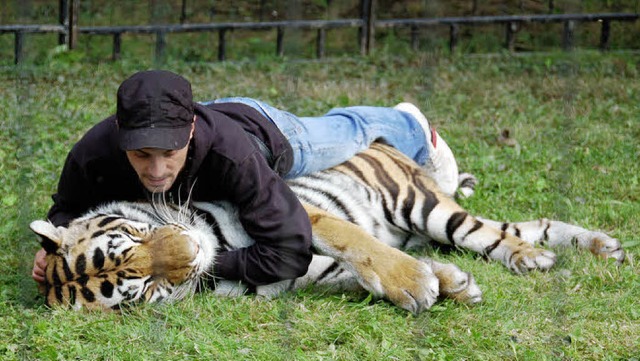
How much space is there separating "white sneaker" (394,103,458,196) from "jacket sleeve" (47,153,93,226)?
1524mm

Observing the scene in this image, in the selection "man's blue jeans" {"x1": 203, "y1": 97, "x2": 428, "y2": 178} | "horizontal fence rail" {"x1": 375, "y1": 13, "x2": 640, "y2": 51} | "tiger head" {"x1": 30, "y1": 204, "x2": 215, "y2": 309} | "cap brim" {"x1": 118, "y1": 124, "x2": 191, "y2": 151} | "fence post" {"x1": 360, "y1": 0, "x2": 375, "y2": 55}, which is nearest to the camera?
"cap brim" {"x1": 118, "y1": 124, "x2": 191, "y2": 151}

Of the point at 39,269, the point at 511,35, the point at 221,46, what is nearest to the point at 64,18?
the point at 221,46

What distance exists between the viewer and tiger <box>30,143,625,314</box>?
289 centimetres

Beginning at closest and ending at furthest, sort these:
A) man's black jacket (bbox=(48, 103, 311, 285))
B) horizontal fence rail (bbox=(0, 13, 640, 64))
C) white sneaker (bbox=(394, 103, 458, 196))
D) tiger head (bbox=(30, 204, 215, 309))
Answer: tiger head (bbox=(30, 204, 215, 309))
man's black jacket (bbox=(48, 103, 311, 285))
white sneaker (bbox=(394, 103, 458, 196))
horizontal fence rail (bbox=(0, 13, 640, 64))

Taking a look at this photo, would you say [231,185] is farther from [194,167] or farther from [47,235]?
[47,235]

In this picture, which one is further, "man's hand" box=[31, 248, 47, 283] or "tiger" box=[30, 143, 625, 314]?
"man's hand" box=[31, 248, 47, 283]

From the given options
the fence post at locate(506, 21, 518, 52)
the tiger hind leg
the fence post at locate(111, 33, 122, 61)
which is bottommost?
the tiger hind leg

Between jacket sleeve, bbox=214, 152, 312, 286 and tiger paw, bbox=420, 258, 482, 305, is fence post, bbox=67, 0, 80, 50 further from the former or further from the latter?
tiger paw, bbox=420, 258, 482, 305

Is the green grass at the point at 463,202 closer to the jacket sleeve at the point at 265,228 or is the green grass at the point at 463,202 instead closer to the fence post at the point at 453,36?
the jacket sleeve at the point at 265,228

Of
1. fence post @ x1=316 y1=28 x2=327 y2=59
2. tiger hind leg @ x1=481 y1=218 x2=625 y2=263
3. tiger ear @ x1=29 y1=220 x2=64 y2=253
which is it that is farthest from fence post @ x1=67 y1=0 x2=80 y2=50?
tiger ear @ x1=29 y1=220 x2=64 y2=253

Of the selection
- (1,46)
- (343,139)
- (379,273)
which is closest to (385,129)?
(343,139)

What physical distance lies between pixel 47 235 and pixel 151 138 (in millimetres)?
508

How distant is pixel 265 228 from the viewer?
3.01 metres

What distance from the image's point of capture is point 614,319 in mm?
2875
